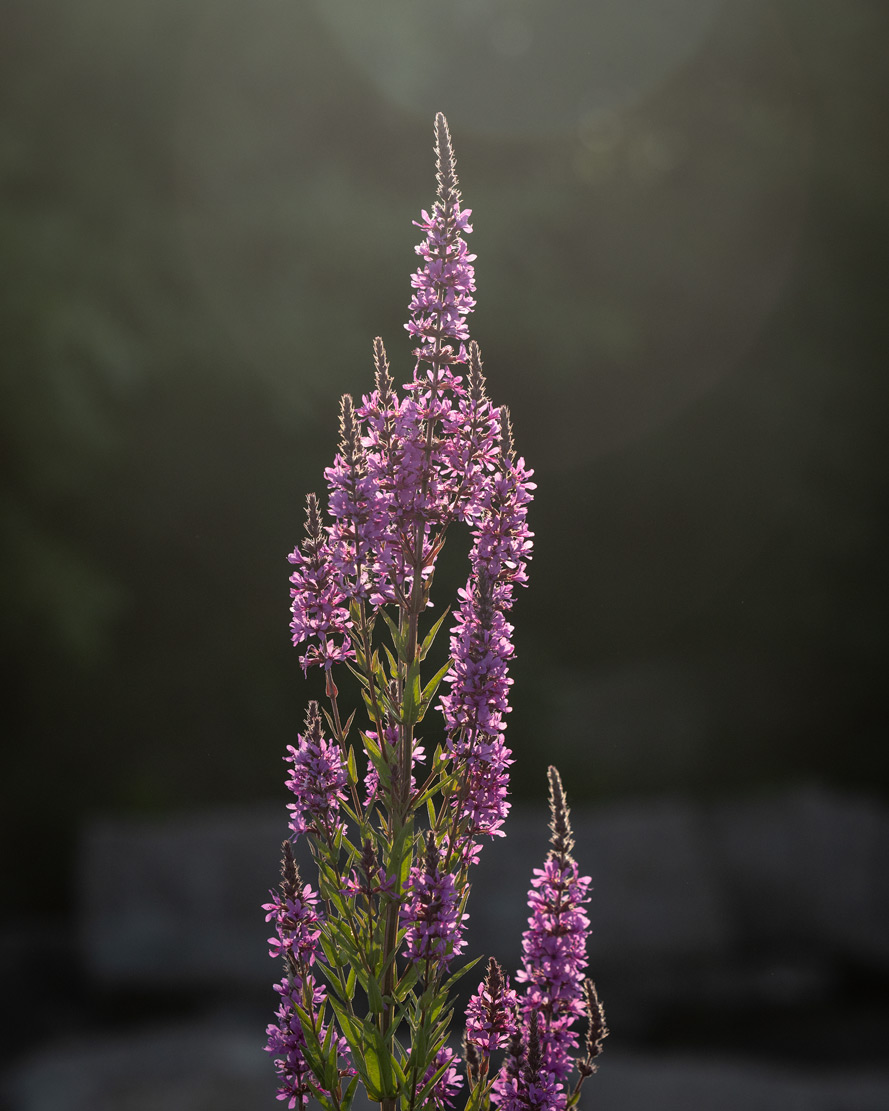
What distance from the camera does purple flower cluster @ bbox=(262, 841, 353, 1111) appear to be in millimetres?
2051

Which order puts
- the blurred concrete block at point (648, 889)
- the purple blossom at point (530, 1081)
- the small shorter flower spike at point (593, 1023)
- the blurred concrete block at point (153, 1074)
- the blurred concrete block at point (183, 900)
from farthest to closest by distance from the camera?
the blurred concrete block at point (648, 889) → the blurred concrete block at point (183, 900) → the blurred concrete block at point (153, 1074) → the small shorter flower spike at point (593, 1023) → the purple blossom at point (530, 1081)

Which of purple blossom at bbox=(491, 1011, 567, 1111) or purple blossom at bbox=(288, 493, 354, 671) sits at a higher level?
purple blossom at bbox=(288, 493, 354, 671)

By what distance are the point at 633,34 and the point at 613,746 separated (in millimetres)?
9222

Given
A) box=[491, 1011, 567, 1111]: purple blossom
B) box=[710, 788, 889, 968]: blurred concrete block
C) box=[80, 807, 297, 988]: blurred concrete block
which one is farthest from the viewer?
box=[710, 788, 889, 968]: blurred concrete block

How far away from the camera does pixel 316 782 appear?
6.69 ft

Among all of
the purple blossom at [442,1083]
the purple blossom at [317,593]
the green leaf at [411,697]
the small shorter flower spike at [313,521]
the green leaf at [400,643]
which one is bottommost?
the purple blossom at [442,1083]

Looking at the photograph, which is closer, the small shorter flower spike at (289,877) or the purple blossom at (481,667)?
the purple blossom at (481,667)

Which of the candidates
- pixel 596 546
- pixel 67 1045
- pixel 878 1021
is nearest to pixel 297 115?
pixel 596 546

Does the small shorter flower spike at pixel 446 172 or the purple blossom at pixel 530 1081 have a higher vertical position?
the small shorter flower spike at pixel 446 172

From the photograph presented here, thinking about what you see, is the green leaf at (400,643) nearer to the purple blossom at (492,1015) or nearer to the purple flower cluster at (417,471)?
the purple flower cluster at (417,471)

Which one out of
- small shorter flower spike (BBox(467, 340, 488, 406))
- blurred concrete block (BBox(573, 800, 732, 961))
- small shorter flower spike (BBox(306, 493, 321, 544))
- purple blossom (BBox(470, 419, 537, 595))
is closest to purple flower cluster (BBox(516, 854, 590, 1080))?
purple blossom (BBox(470, 419, 537, 595))

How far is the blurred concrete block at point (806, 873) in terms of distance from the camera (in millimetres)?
9227

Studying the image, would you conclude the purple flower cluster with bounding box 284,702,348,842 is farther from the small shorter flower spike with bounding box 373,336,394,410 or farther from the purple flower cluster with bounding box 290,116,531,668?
the small shorter flower spike with bounding box 373,336,394,410

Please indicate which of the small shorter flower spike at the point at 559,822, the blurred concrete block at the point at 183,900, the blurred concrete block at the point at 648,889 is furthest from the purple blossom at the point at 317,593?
the blurred concrete block at the point at 648,889
